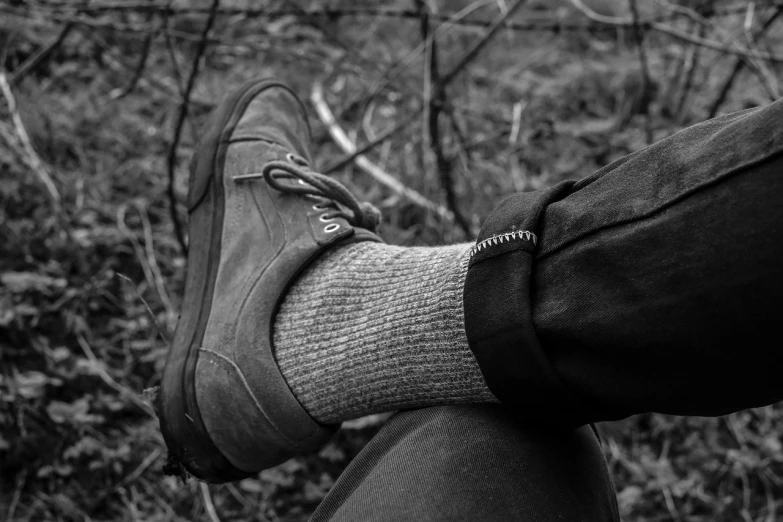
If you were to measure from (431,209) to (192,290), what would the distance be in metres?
1.08

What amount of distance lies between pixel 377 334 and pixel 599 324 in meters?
0.33

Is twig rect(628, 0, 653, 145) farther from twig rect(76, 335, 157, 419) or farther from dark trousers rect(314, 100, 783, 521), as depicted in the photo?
twig rect(76, 335, 157, 419)

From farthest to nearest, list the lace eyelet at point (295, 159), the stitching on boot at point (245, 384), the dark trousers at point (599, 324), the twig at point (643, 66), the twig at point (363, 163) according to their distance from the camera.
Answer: the twig at point (363, 163)
the twig at point (643, 66)
the lace eyelet at point (295, 159)
the stitching on boot at point (245, 384)
the dark trousers at point (599, 324)

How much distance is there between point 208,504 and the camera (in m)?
1.38

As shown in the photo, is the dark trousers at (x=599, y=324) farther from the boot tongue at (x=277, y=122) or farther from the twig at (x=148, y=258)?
the twig at (x=148, y=258)

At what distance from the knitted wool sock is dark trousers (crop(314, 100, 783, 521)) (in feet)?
0.16

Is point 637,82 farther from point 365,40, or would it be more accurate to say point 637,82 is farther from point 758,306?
point 758,306

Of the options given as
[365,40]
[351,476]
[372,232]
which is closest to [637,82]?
[365,40]

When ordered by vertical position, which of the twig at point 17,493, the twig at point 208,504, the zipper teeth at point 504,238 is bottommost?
the twig at point 208,504

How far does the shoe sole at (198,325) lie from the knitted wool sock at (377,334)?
15 centimetres

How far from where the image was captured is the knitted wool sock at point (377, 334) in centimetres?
89

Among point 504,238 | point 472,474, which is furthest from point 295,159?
point 472,474

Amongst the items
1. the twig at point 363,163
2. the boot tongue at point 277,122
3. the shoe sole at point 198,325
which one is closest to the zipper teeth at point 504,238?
the shoe sole at point 198,325

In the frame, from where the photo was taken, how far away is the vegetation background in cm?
146
